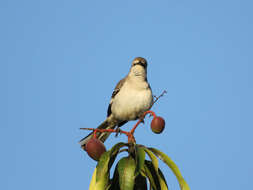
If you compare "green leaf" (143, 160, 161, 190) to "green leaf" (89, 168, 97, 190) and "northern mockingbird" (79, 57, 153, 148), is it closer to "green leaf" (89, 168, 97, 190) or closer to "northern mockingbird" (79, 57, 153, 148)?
"green leaf" (89, 168, 97, 190)

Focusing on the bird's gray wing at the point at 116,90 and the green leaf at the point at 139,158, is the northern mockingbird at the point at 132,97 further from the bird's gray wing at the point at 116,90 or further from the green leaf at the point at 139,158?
the green leaf at the point at 139,158

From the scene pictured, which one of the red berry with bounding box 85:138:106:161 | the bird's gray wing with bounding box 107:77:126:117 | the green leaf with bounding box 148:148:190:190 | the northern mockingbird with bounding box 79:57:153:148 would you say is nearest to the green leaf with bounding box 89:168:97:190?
the red berry with bounding box 85:138:106:161

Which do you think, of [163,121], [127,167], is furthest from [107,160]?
[163,121]

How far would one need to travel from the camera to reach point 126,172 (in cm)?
392

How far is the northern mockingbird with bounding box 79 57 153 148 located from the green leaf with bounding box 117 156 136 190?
313 centimetres

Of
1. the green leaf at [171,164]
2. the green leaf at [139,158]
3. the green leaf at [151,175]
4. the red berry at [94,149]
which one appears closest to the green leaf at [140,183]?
the green leaf at [151,175]

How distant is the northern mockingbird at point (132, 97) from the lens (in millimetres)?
7387

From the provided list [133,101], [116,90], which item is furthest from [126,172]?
[116,90]

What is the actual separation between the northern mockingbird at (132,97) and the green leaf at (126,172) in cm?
313

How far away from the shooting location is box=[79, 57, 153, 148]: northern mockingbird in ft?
24.2

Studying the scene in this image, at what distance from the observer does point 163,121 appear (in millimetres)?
4438

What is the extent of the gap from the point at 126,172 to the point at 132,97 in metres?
3.65

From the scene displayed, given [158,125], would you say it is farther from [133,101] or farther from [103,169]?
[133,101]

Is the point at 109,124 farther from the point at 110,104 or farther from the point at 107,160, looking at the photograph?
the point at 107,160
